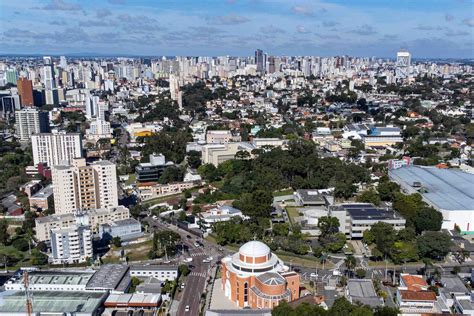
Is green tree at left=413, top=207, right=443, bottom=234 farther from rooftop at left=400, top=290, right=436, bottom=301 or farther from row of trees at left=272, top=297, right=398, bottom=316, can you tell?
row of trees at left=272, top=297, right=398, bottom=316

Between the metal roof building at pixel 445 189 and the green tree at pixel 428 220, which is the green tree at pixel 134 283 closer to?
the green tree at pixel 428 220

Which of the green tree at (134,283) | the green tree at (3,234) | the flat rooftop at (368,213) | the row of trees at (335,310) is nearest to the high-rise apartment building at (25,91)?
the green tree at (3,234)

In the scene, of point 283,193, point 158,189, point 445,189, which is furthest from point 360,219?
point 158,189

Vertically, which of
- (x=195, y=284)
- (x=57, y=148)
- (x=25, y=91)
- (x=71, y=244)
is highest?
(x=25, y=91)

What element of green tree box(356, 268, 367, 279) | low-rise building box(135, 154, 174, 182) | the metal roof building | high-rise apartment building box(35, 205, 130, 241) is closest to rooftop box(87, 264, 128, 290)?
high-rise apartment building box(35, 205, 130, 241)

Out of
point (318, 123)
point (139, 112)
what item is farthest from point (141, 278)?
point (139, 112)

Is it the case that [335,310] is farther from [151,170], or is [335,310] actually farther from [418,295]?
[151,170]
